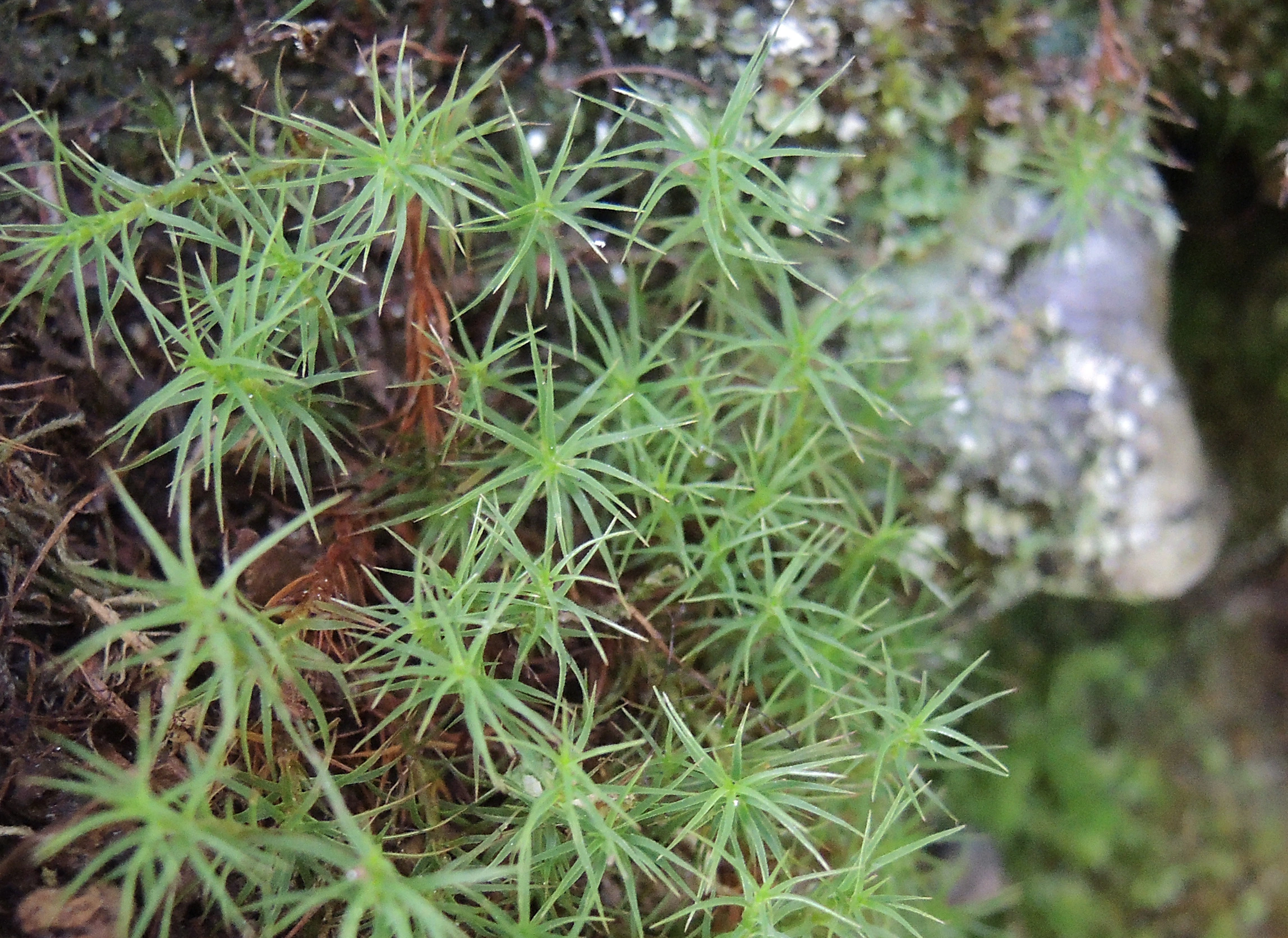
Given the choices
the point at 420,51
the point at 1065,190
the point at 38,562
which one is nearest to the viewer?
the point at 38,562

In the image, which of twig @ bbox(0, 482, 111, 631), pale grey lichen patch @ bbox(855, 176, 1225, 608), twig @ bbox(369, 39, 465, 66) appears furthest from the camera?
pale grey lichen patch @ bbox(855, 176, 1225, 608)

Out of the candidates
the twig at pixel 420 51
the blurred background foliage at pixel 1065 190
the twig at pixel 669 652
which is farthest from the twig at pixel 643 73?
the twig at pixel 669 652

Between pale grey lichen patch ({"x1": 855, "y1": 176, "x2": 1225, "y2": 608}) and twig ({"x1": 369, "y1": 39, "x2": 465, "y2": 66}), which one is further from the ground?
twig ({"x1": 369, "y1": 39, "x2": 465, "y2": 66})

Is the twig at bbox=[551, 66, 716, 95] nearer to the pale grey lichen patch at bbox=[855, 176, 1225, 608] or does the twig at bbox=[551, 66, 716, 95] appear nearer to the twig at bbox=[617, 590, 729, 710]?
the pale grey lichen patch at bbox=[855, 176, 1225, 608]

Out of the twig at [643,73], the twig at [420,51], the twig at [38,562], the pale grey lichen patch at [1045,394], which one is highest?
the twig at [420,51]

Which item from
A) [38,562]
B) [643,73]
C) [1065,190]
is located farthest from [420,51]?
[1065,190]

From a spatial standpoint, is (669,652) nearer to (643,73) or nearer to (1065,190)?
(643,73)

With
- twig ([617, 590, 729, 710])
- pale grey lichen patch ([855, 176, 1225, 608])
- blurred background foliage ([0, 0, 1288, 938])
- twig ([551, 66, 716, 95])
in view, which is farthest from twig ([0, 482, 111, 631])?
pale grey lichen patch ([855, 176, 1225, 608])

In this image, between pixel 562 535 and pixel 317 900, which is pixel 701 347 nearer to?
pixel 562 535

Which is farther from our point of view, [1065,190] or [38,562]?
[1065,190]

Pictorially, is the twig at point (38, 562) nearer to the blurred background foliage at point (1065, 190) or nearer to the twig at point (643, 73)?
the blurred background foliage at point (1065, 190)
